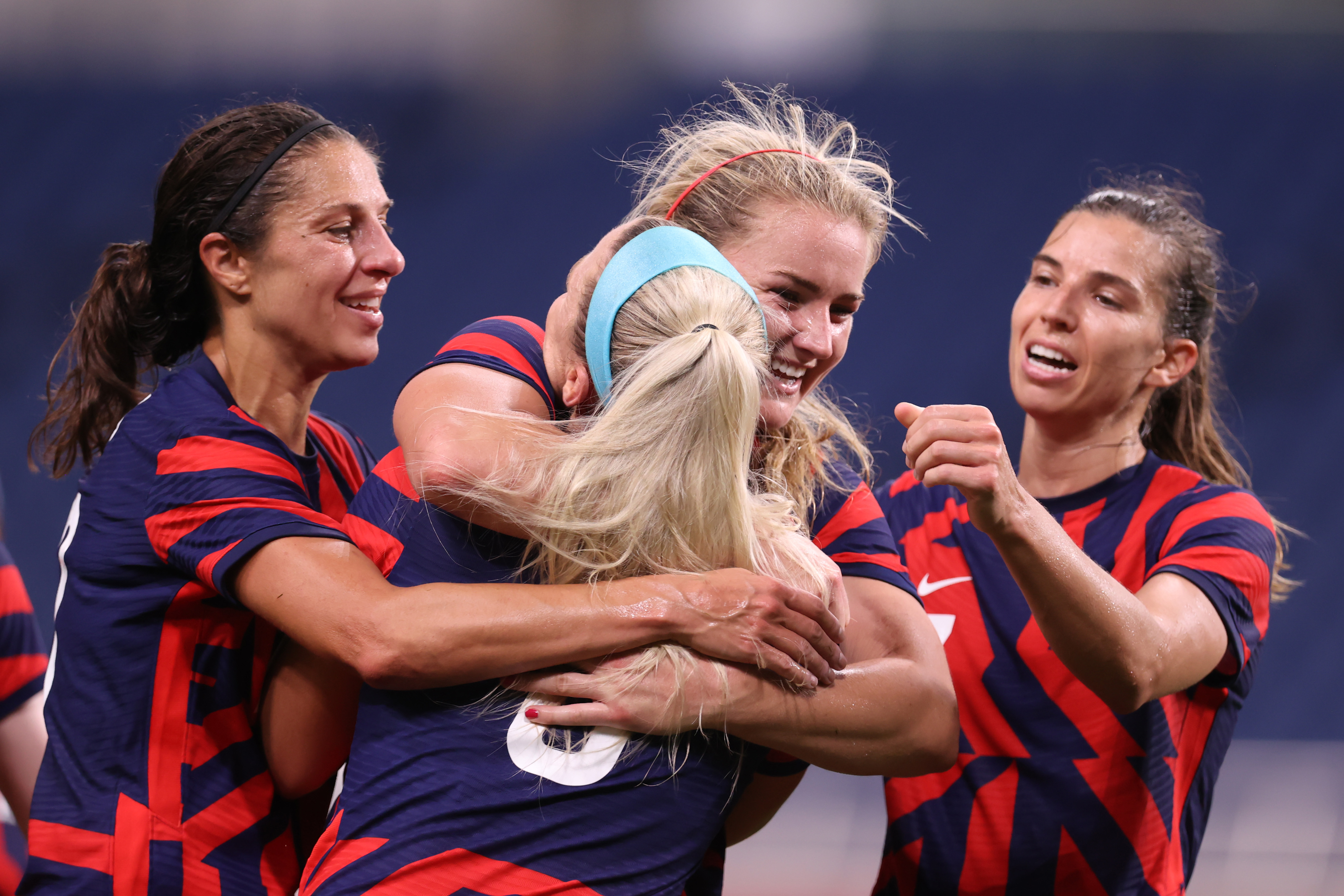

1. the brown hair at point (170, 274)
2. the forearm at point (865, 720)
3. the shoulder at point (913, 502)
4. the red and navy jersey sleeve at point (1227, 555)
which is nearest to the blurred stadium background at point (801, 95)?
the shoulder at point (913, 502)

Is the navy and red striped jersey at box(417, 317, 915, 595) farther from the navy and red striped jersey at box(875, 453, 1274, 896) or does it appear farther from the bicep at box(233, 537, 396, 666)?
the navy and red striped jersey at box(875, 453, 1274, 896)

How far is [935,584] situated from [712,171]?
0.92 m

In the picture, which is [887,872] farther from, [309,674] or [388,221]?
[388,221]

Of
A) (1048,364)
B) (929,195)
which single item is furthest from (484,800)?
(929,195)

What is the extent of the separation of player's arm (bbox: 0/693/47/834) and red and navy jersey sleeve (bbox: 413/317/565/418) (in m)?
1.59

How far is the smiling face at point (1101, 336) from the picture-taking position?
7.41 ft

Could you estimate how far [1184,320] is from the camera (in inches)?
91.6

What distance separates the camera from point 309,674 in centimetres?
161

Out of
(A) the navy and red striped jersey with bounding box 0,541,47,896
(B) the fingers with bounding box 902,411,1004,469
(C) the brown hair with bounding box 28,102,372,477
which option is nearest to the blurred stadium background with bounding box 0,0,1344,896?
(A) the navy and red striped jersey with bounding box 0,541,47,896

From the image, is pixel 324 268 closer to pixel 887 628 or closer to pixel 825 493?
pixel 825 493

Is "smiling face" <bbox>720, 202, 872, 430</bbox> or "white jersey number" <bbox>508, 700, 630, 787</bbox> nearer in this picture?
"white jersey number" <bbox>508, 700, 630, 787</bbox>

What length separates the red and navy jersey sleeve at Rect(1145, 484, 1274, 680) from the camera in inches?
74.0

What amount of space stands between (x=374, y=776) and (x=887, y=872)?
3.71 feet

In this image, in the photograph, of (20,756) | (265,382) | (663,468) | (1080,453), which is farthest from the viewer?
(20,756)
